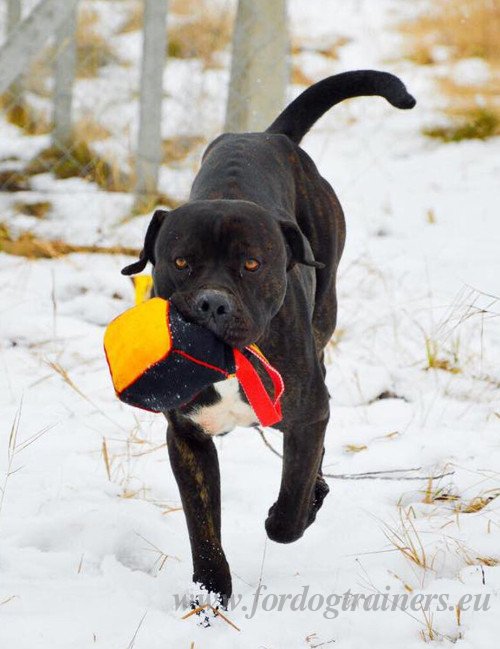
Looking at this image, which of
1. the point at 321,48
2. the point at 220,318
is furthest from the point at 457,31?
the point at 220,318

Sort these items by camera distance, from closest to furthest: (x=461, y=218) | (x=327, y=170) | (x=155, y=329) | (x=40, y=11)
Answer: (x=155, y=329) < (x=40, y=11) < (x=461, y=218) < (x=327, y=170)

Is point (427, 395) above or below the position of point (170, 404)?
below

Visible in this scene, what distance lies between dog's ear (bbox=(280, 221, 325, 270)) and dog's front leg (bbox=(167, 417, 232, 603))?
0.53m

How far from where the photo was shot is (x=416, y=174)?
25.2 ft

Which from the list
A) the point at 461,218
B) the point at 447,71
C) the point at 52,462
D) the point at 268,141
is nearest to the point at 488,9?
the point at 447,71

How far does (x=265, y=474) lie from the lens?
3422 mm

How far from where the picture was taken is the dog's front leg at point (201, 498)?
2.55 m

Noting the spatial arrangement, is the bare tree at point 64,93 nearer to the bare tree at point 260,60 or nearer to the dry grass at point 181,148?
the dry grass at point 181,148

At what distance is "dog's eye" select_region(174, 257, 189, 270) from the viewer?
2.38 m

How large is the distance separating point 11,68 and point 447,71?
5570 mm

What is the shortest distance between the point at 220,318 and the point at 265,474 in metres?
1.34

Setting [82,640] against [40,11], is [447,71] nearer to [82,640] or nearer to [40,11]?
[40,11]

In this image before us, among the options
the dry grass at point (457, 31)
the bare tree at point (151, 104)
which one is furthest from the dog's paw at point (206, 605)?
the dry grass at point (457, 31)

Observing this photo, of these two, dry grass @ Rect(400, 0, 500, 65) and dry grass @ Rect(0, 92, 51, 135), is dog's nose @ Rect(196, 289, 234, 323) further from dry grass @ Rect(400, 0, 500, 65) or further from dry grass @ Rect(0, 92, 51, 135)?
dry grass @ Rect(400, 0, 500, 65)
